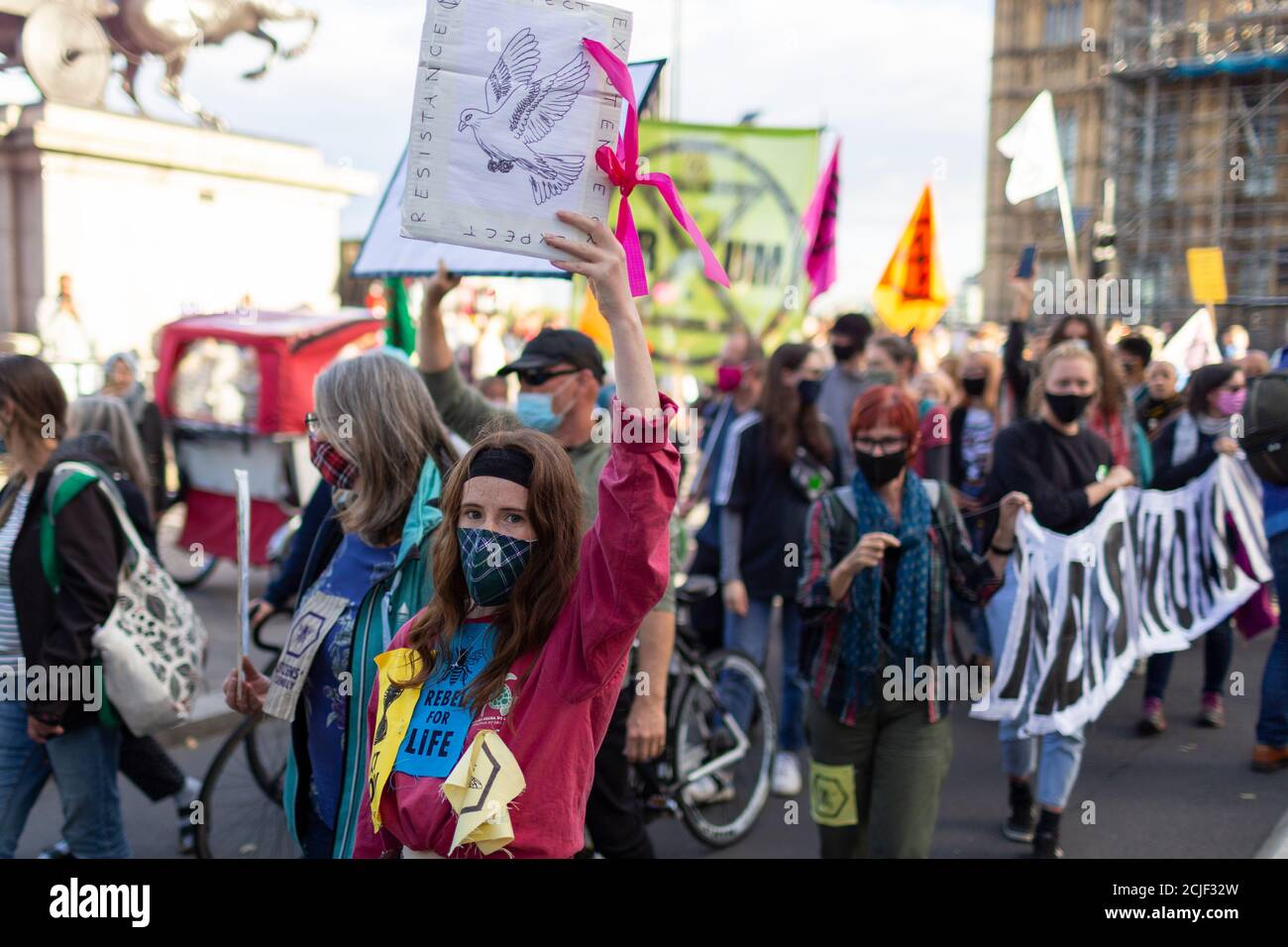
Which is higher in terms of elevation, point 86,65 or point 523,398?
point 86,65

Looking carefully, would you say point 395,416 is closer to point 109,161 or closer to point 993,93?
point 109,161

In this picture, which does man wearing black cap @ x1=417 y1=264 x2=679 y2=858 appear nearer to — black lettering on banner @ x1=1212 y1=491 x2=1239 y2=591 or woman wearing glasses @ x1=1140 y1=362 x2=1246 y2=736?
black lettering on banner @ x1=1212 y1=491 x2=1239 y2=591

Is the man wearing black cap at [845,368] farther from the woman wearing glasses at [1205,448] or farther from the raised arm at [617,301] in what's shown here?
the raised arm at [617,301]

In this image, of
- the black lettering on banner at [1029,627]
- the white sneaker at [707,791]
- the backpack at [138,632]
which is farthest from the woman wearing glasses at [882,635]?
the backpack at [138,632]

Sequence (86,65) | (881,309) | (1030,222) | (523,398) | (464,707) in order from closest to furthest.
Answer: (464,707) → (523,398) → (881,309) → (86,65) → (1030,222)

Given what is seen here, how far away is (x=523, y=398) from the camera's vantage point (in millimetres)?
3697

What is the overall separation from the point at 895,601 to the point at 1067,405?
5.15 ft

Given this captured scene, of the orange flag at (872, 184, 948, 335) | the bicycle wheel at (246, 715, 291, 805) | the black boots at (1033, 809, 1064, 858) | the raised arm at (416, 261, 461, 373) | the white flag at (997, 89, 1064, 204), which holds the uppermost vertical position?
the white flag at (997, 89, 1064, 204)

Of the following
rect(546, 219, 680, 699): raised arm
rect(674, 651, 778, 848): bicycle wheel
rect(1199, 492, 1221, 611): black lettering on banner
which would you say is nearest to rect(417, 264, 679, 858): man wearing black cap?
rect(674, 651, 778, 848): bicycle wheel

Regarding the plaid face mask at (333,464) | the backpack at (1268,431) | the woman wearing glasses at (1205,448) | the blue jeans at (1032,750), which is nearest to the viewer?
the plaid face mask at (333,464)

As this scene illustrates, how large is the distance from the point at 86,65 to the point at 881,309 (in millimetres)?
8923

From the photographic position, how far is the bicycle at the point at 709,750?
4.74 m

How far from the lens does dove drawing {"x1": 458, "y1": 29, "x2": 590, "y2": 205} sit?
7.18 feet
